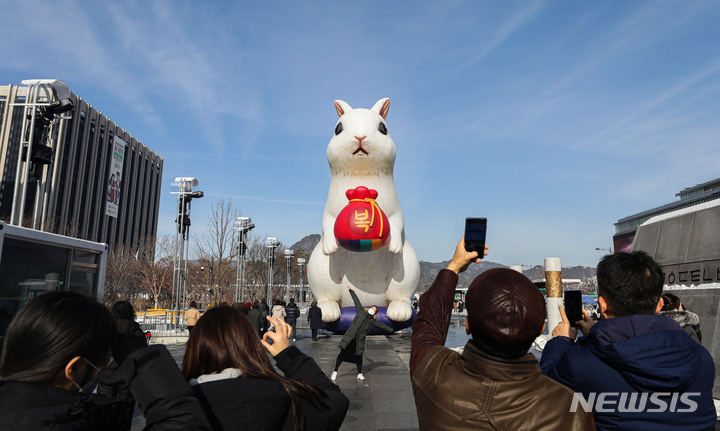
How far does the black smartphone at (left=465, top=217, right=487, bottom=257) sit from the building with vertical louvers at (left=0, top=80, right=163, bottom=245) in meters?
36.2

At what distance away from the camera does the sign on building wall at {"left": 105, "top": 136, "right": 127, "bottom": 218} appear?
170ft

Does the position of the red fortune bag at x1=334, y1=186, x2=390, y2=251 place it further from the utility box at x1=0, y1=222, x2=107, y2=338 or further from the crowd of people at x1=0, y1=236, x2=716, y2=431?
the crowd of people at x1=0, y1=236, x2=716, y2=431

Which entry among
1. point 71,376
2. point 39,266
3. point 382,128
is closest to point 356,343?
point 39,266

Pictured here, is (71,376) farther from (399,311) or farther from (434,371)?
(399,311)

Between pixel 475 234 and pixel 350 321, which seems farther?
pixel 350 321

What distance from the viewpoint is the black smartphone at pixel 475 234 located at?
6.58 feet

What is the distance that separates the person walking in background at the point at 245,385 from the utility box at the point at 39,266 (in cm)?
604

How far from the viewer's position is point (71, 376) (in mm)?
1512

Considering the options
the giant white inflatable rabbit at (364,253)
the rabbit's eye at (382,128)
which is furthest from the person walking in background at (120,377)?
the rabbit's eye at (382,128)

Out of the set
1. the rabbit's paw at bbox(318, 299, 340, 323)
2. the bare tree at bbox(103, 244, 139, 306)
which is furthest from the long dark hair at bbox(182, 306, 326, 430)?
the bare tree at bbox(103, 244, 139, 306)

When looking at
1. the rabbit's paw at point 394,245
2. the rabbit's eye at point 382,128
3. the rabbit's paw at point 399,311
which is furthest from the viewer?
the rabbit's eye at point 382,128

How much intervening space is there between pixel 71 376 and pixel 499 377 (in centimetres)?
145

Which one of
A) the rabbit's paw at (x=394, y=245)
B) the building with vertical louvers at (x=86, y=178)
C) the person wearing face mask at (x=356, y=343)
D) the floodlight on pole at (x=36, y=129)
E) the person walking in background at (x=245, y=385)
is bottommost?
the person wearing face mask at (x=356, y=343)

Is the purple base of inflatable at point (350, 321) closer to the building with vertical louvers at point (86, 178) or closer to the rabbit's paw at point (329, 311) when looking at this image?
the rabbit's paw at point (329, 311)
